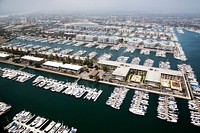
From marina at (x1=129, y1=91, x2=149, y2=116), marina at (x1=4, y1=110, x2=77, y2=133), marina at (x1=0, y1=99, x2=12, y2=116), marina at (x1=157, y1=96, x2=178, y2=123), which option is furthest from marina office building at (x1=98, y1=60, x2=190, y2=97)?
marina at (x1=0, y1=99, x2=12, y2=116)

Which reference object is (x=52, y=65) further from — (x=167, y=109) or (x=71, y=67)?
(x=167, y=109)

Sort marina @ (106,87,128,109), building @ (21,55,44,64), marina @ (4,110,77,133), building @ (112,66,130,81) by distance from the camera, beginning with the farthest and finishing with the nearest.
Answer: building @ (21,55,44,64) → building @ (112,66,130,81) → marina @ (106,87,128,109) → marina @ (4,110,77,133)

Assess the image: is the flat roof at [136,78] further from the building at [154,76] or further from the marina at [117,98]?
the marina at [117,98]

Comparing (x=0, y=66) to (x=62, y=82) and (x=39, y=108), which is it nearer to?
(x=62, y=82)

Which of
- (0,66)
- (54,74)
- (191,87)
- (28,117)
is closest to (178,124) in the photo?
(191,87)

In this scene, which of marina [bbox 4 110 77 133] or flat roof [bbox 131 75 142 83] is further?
flat roof [bbox 131 75 142 83]

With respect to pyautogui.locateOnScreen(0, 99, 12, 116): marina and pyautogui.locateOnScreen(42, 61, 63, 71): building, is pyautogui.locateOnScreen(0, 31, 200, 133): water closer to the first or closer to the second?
pyautogui.locateOnScreen(0, 99, 12, 116): marina

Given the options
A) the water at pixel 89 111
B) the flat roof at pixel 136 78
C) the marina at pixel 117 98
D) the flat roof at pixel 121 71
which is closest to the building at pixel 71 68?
the water at pixel 89 111
